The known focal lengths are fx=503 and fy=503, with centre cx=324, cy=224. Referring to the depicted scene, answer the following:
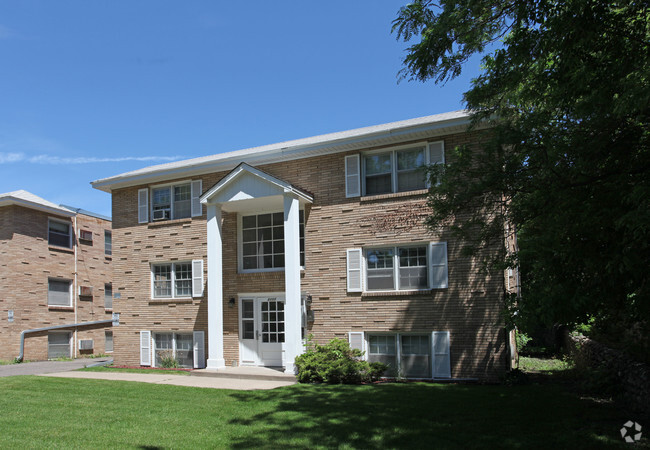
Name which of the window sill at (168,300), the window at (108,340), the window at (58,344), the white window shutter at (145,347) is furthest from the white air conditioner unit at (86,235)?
the white window shutter at (145,347)

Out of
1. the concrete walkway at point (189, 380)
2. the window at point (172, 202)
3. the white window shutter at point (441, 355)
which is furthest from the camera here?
the window at point (172, 202)

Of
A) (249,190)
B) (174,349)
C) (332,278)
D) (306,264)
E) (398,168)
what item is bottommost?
(174,349)

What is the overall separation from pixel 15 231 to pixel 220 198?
11.9 meters

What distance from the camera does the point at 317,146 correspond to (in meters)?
14.7

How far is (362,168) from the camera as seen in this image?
1454 cm

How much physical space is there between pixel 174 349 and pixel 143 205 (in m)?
5.10

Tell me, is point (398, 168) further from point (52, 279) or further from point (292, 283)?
point (52, 279)

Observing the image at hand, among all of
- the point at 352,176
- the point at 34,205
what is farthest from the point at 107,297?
the point at 352,176

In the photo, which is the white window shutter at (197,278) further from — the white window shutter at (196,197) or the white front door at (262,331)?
the white window shutter at (196,197)

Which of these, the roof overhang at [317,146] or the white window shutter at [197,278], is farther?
the white window shutter at [197,278]

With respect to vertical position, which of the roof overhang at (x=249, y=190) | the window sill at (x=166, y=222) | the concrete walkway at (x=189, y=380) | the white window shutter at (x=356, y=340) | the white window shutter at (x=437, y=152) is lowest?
the concrete walkway at (x=189, y=380)

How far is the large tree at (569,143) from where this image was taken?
215 inches

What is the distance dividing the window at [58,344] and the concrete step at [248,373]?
38.0 ft

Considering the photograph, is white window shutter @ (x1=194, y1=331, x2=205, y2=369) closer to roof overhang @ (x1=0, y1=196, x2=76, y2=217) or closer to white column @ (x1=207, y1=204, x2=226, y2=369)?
white column @ (x1=207, y1=204, x2=226, y2=369)
